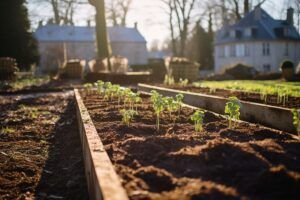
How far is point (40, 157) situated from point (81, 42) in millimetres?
48590

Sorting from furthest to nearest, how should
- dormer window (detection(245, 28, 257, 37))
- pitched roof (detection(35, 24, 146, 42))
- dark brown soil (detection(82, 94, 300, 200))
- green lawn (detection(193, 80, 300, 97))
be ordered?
pitched roof (detection(35, 24, 146, 42)) → dormer window (detection(245, 28, 257, 37)) → green lawn (detection(193, 80, 300, 97)) → dark brown soil (detection(82, 94, 300, 200))

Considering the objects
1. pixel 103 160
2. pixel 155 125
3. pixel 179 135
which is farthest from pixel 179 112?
pixel 103 160

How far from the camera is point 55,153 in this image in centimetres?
484

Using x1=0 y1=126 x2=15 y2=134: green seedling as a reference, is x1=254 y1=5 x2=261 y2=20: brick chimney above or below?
above

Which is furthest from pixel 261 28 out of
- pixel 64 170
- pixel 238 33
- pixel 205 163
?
pixel 205 163

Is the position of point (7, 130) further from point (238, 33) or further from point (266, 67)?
point (238, 33)

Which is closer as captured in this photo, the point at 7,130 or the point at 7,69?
the point at 7,130

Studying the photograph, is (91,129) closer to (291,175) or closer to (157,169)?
(157,169)

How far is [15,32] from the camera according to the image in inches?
1055

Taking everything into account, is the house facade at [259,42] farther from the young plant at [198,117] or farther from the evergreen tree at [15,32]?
the young plant at [198,117]

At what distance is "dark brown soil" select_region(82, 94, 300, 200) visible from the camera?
2.18 metres

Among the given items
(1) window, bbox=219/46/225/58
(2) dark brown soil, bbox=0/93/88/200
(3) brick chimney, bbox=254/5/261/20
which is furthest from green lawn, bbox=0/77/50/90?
(3) brick chimney, bbox=254/5/261/20

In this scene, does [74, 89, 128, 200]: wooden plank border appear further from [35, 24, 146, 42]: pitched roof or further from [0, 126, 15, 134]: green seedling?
[35, 24, 146, 42]: pitched roof

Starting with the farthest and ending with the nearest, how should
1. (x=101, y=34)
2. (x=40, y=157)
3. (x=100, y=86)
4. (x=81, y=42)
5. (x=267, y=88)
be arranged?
(x=81, y=42) < (x=101, y=34) < (x=267, y=88) < (x=100, y=86) < (x=40, y=157)
